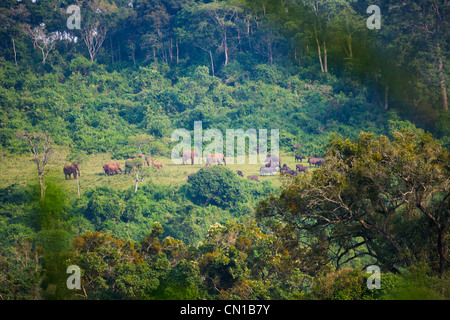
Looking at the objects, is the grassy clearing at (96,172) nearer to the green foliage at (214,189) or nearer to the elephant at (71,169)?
the elephant at (71,169)

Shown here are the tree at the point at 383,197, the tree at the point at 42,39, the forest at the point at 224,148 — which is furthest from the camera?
the tree at the point at 42,39

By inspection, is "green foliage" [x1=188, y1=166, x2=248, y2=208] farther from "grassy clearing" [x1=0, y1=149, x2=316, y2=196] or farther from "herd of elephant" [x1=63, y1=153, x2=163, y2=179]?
"herd of elephant" [x1=63, y1=153, x2=163, y2=179]

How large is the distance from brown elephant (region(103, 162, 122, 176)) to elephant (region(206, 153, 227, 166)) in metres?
3.52

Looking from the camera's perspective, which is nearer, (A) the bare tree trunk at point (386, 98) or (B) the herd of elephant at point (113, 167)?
(B) the herd of elephant at point (113, 167)

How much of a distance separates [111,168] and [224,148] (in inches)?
202

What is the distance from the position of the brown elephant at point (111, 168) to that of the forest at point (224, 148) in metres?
0.07

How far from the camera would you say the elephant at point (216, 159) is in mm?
22000

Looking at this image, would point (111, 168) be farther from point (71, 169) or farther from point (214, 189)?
point (214, 189)

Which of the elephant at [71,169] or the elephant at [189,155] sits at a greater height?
the elephant at [189,155]

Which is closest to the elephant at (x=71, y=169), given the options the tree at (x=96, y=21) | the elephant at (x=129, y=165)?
the elephant at (x=129, y=165)

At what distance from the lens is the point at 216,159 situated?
72.6 feet

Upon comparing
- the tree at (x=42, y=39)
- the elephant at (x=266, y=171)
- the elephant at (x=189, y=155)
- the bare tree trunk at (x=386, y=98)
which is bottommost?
the elephant at (x=266, y=171)

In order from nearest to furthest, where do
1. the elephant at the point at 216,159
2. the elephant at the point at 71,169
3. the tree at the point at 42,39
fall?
the elephant at the point at 71,169
the elephant at the point at 216,159
the tree at the point at 42,39

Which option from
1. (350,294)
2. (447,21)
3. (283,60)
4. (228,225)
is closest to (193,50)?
(283,60)
